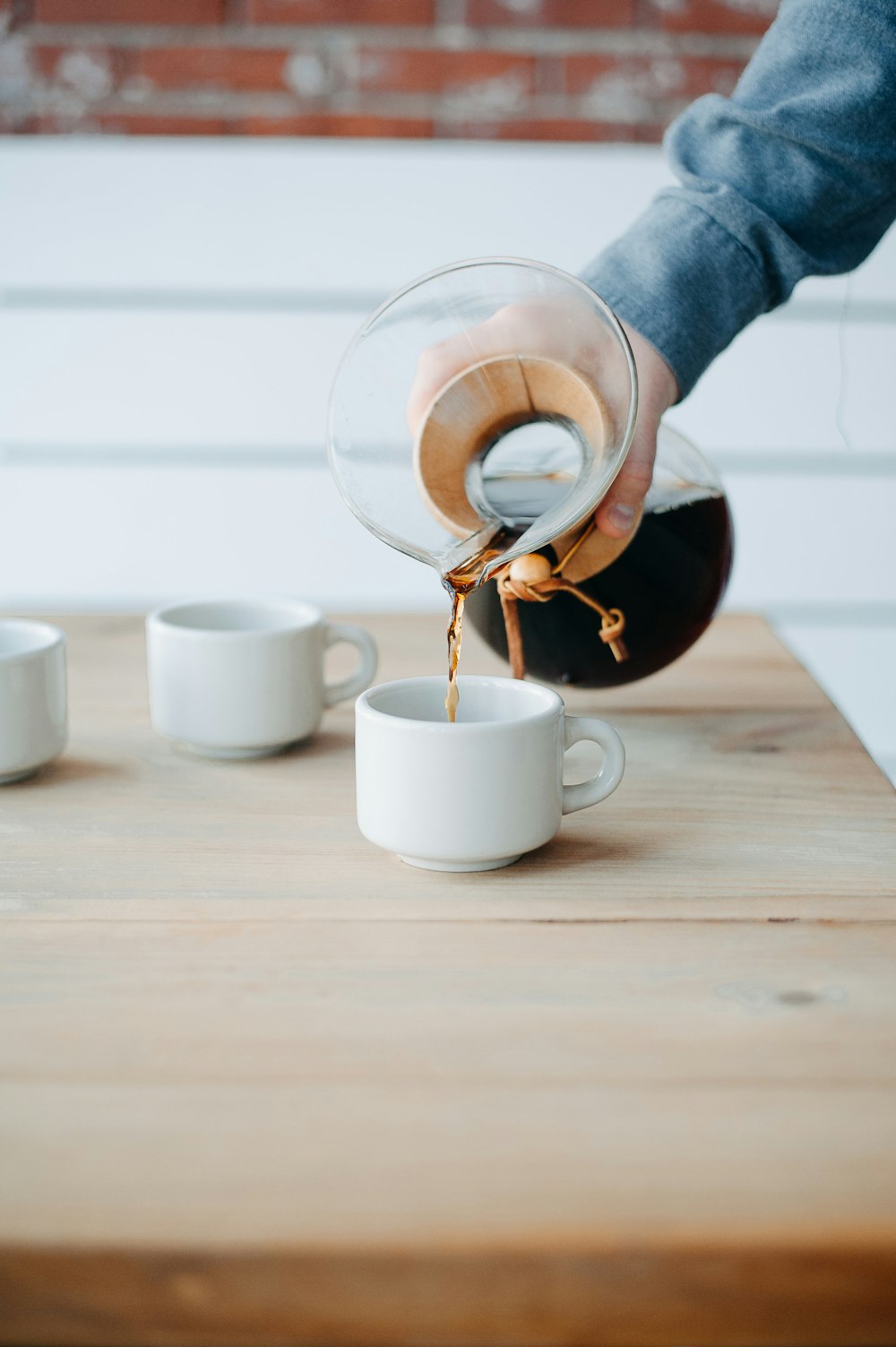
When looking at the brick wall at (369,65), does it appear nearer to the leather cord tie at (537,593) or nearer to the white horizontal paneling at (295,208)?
the white horizontal paneling at (295,208)

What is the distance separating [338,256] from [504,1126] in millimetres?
1418

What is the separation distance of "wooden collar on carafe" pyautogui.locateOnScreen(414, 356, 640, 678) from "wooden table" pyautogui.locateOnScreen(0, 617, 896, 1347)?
0.14 meters

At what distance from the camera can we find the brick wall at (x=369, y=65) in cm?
155

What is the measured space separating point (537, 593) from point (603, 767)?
0.12 m

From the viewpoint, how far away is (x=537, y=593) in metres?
0.71

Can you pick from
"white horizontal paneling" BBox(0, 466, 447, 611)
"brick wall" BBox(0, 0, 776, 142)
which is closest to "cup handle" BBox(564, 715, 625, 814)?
"white horizontal paneling" BBox(0, 466, 447, 611)

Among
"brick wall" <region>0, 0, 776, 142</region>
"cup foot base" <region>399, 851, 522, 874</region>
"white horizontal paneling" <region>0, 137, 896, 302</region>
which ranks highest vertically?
"brick wall" <region>0, 0, 776, 142</region>

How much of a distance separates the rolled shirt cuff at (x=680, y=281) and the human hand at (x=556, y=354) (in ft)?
0.35

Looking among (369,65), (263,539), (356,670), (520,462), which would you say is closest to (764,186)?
(520,462)

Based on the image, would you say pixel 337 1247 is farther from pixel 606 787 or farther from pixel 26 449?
pixel 26 449

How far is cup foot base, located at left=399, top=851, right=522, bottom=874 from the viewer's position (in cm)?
59

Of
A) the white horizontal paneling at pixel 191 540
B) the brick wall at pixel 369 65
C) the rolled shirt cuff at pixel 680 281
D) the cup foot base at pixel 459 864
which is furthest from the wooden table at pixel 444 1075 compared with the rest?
the brick wall at pixel 369 65

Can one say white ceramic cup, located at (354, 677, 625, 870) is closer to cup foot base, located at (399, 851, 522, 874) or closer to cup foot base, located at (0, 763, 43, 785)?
cup foot base, located at (399, 851, 522, 874)

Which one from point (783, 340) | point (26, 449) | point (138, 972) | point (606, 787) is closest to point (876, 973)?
point (606, 787)
